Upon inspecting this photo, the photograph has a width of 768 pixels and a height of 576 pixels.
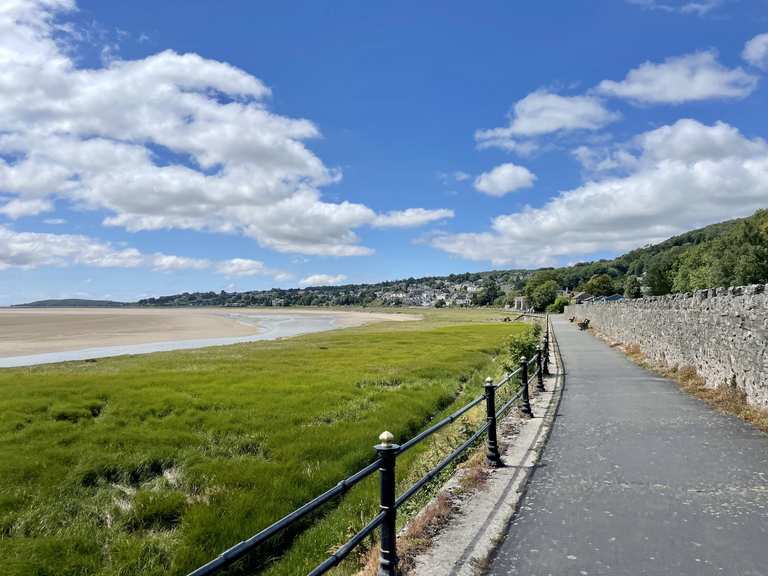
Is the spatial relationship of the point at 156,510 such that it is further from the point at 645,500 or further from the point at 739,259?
the point at 739,259

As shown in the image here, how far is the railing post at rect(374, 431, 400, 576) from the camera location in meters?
4.25

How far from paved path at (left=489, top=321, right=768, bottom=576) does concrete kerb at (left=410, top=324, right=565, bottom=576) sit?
0.15 metres

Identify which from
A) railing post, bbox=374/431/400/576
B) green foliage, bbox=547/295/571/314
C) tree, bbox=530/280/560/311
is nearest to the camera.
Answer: railing post, bbox=374/431/400/576

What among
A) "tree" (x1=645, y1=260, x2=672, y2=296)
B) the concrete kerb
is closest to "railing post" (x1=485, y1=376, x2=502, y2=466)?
the concrete kerb

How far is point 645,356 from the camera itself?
22.6m

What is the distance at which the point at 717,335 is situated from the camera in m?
12.8

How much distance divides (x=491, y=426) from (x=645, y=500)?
2.23 m

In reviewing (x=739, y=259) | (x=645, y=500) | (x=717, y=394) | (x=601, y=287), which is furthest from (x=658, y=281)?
(x=645, y=500)

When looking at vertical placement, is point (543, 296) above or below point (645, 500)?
above

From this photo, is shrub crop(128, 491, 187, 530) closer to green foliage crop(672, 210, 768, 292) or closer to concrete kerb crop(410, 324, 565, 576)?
concrete kerb crop(410, 324, 565, 576)

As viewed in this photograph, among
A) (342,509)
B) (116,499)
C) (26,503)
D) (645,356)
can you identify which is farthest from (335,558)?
(645,356)

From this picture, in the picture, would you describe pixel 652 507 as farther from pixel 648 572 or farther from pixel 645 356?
pixel 645 356

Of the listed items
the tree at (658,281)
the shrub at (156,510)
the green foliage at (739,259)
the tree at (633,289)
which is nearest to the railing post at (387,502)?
the shrub at (156,510)

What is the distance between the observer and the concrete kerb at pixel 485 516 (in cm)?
469
